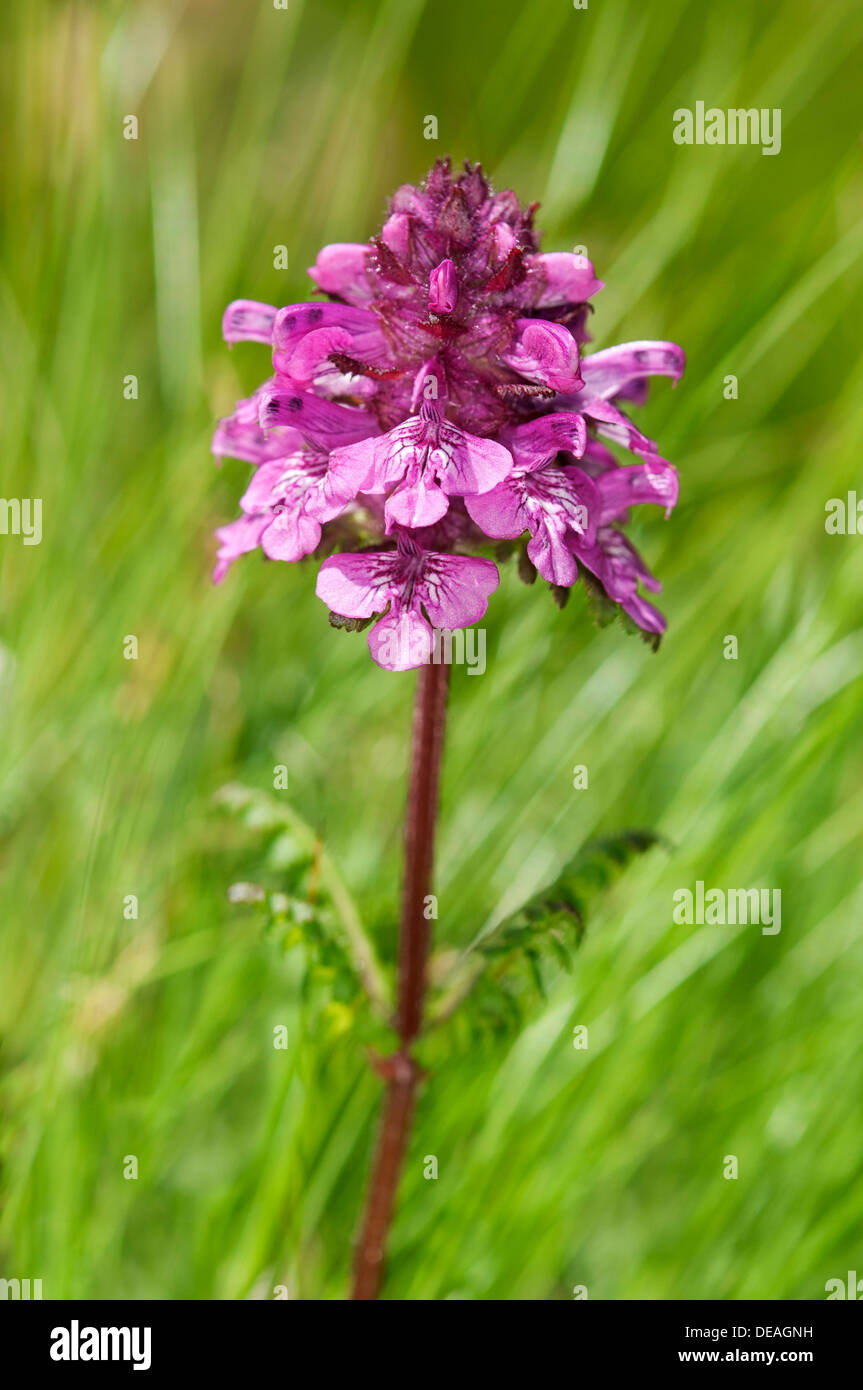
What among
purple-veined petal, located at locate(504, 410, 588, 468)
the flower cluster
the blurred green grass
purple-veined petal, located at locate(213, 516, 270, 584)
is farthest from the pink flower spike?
the blurred green grass

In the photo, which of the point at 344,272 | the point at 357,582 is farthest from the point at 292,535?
the point at 344,272

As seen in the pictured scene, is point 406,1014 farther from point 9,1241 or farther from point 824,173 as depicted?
point 824,173

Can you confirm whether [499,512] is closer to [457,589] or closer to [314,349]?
[457,589]

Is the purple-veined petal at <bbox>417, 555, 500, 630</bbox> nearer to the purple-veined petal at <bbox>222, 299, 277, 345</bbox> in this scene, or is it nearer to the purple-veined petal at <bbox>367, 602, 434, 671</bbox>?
the purple-veined petal at <bbox>367, 602, 434, 671</bbox>

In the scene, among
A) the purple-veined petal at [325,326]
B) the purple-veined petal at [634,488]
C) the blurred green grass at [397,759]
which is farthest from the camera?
the blurred green grass at [397,759]

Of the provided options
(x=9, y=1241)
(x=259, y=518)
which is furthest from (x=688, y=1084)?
(x=259, y=518)

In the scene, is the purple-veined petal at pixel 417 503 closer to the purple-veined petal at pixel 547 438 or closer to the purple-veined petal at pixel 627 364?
the purple-veined petal at pixel 547 438

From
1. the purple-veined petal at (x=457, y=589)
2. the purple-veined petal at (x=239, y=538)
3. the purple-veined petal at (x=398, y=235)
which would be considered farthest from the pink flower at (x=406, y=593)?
the purple-veined petal at (x=398, y=235)
